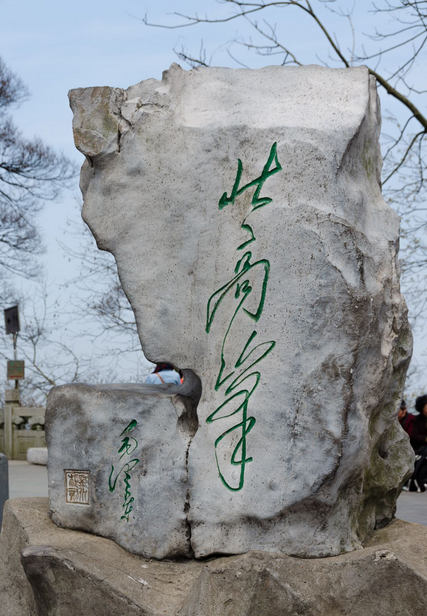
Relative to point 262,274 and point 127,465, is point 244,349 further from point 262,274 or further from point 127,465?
point 127,465

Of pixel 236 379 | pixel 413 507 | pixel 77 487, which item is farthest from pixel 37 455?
pixel 236 379

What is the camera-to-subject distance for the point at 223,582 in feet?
11.1

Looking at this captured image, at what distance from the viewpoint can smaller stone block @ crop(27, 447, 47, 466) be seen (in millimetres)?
11664

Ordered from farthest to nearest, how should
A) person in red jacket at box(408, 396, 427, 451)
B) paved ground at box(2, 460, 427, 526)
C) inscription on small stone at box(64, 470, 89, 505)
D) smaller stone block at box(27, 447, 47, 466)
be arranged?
smaller stone block at box(27, 447, 47, 466)
person in red jacket at box(408, 396, 427, 451)
paved ground at box(2, 460, 427, 526)
inscription on small stone at box(64, 470, 89, 505)

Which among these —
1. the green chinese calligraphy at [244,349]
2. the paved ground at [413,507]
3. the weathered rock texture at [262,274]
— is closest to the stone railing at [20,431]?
the paved ground at [413,507]

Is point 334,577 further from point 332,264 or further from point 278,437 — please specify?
point 332,264

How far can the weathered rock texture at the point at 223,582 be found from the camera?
3342mm

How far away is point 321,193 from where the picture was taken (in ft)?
11.9

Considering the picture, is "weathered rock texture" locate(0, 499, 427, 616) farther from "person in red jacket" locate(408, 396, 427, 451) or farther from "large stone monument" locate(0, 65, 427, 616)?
"person in red jacket" locate(408, 396, 427, 451)

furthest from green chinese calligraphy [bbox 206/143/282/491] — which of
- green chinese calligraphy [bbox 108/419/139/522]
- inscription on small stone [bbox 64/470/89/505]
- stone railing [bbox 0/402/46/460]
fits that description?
stone railing [bbox 0/402/46/460]

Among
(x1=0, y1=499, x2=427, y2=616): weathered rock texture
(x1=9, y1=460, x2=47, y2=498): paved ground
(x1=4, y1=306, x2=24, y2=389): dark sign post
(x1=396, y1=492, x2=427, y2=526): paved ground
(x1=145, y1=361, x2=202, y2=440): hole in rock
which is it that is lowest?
(x1=396, y1=492, x2=427, y2=526): paved ground

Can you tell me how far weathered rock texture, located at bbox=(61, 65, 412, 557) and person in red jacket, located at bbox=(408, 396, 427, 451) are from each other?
4.34 m

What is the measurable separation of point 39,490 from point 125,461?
196 inches

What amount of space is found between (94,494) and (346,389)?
1329 mm
